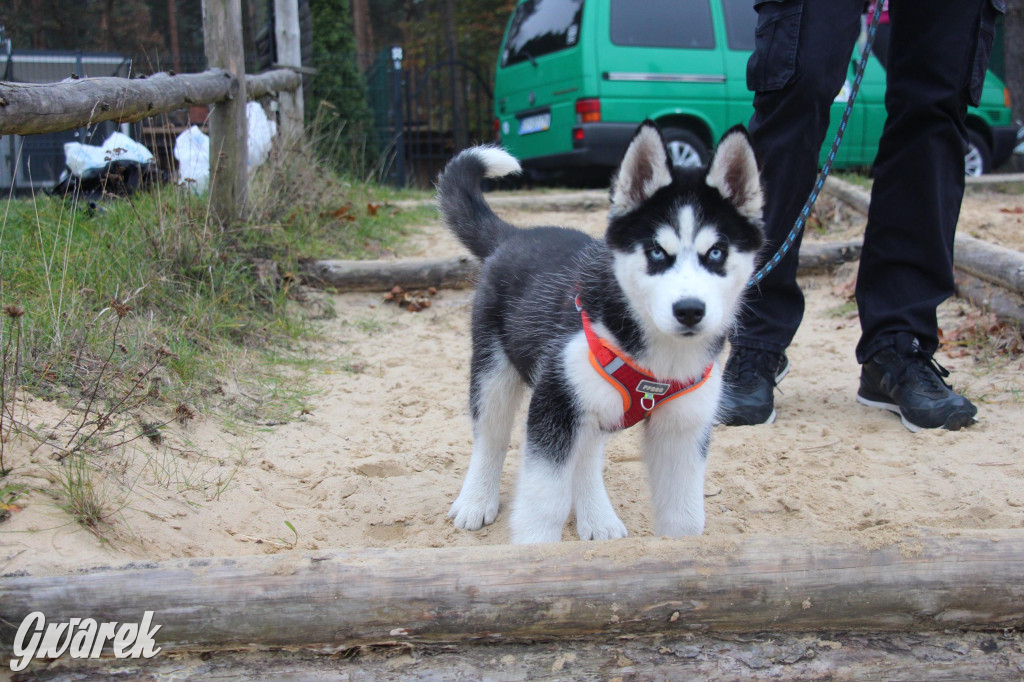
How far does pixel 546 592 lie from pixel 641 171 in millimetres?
1214

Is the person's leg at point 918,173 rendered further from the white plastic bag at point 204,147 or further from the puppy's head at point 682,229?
the white plastic bag at point 204,147

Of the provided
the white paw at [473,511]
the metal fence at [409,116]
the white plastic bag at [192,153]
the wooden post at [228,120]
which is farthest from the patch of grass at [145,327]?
the metal fence at [409,116]

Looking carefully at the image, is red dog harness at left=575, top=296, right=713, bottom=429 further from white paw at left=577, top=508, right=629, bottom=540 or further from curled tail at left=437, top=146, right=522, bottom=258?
curled tail at left=437, top=146, right=522, bottom=258

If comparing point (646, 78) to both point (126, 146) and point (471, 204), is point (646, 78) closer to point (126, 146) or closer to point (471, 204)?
point (126, 146)

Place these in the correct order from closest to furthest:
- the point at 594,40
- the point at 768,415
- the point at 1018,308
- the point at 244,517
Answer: the point at 244,517 < the point at 768,415 < the point at 1018,308 < the point at 594,40

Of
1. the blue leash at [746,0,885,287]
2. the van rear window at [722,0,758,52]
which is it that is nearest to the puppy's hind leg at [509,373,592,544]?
the blue leash at [746,0,885,287]

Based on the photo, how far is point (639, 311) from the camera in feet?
8.10

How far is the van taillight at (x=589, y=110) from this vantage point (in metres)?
9.26

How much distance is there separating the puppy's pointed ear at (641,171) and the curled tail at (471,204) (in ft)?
2.95

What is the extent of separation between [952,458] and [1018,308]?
166 cm

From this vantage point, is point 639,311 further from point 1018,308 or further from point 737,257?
point 1018,308

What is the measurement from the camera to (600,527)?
9.43 feet

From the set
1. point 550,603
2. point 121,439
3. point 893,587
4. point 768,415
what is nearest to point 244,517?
point 121,439

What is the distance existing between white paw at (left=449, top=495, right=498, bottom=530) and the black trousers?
4.57ft
